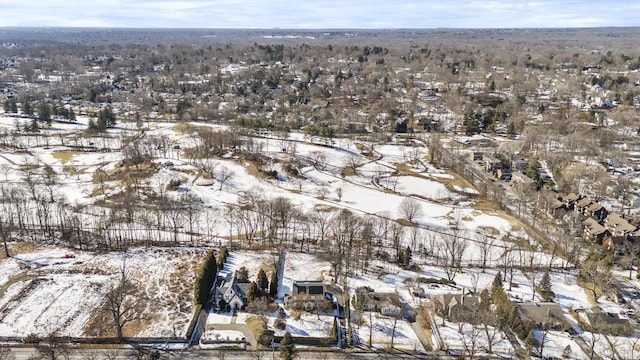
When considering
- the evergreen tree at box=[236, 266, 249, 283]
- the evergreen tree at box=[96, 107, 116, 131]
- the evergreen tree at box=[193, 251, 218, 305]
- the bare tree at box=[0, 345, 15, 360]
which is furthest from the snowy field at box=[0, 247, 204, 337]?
the evergreen tree at box=[96, 107, 116, 131]

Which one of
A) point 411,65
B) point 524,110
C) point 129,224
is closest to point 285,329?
point 129,224

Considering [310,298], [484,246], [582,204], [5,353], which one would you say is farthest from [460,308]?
[5,353]

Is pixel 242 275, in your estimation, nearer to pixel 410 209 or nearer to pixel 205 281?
pixel 205 281

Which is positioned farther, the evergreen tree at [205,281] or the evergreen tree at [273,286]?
the evergreen tree at [273,286]

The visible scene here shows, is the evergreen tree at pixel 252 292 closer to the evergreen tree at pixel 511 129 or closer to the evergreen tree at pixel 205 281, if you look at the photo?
the evergreen tree at pixel 205 281

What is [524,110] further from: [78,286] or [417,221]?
[78,286]

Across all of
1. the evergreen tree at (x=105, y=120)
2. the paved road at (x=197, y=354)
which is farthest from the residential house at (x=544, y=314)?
the evergreen tree at (x=105, y=120)

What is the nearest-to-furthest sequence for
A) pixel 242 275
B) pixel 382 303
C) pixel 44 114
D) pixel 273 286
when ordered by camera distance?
Answer: pixel 382 303, pixel 273 286, pixel 242 275, pixel 44 114
